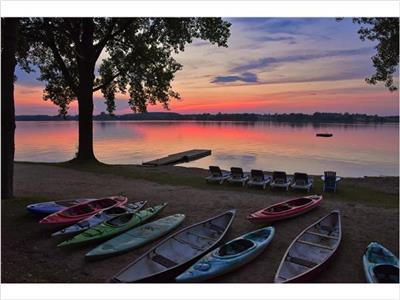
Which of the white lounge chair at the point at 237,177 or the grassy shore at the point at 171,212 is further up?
the white lounge chair at the point at 237,177

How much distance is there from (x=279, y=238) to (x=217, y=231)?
66.5 inches

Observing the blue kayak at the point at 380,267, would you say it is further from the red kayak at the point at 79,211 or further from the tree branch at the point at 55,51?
the tree branch at the point at 55,51

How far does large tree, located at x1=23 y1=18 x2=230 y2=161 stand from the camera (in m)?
22.5

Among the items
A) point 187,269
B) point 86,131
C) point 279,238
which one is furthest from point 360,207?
point 86,131

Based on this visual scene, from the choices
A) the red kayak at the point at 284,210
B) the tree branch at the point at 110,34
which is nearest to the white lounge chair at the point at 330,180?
the red kayak at the point at 284,210

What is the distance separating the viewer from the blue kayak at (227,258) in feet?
23.3

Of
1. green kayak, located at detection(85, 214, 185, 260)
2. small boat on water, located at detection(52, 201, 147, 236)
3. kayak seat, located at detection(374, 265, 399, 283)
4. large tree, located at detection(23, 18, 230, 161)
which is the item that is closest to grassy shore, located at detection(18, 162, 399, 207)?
large tree, located at detection(23, 18, 230, 161)

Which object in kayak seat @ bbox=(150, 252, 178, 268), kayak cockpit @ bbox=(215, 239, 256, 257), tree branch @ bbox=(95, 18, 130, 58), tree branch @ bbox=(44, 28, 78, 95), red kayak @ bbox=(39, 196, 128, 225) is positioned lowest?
kayak seat @ bbox=(150, 252, 178, 268)

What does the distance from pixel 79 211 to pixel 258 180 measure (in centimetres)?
911

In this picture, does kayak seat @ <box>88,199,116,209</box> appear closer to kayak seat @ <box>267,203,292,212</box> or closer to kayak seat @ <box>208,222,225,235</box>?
kayak seat @ <box>208,222,225,235</box>

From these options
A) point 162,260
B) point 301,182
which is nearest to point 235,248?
point 162,260

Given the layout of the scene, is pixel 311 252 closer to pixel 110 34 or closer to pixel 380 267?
pixel 380 267

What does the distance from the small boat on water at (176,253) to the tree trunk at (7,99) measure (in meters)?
6.92

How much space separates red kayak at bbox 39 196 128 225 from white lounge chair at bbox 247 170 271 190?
705 cm
